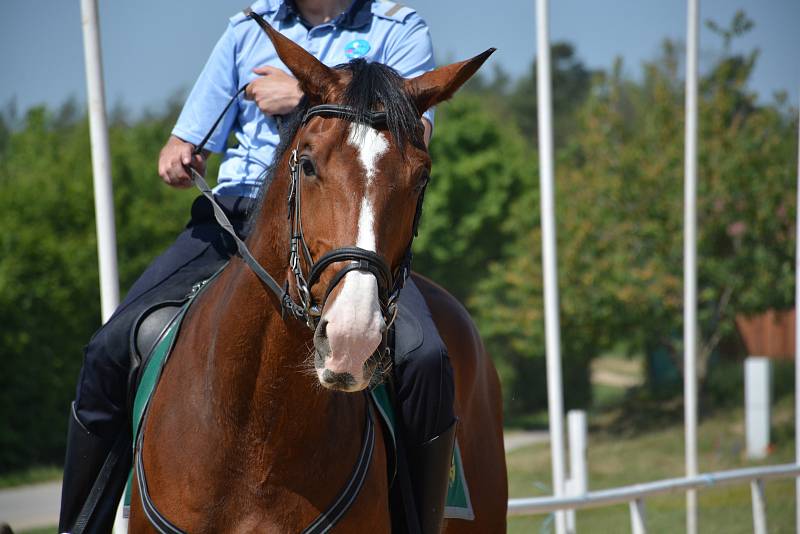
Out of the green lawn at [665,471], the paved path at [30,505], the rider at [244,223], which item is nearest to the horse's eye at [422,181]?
the rider at [244,223]

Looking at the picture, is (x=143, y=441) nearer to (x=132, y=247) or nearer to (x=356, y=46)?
(x=356, y=46)

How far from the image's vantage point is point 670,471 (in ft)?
82.5

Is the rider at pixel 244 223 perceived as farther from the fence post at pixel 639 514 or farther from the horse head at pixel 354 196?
the fence post at pixel 639 514

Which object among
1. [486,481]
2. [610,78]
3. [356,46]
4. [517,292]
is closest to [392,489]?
[486,481]

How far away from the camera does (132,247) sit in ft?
79.6

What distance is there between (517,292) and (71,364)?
17.7 m

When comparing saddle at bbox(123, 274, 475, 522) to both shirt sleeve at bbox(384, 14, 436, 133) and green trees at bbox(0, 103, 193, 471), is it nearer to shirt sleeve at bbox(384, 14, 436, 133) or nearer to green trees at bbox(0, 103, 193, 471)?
shirt sleeve at bbox(384, 14, 436, 133)

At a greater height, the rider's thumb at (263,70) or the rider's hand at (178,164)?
the rider's thumb at (263,70)

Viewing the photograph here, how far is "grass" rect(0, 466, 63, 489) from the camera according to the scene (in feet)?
59.4

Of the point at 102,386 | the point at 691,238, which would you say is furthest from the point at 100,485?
the point at 691,238

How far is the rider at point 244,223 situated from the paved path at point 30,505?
11.2 metres

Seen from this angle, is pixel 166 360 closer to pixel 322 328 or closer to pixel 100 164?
pixel 322 328

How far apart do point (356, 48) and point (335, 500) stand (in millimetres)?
1760

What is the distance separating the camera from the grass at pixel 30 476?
18109 millimetres
